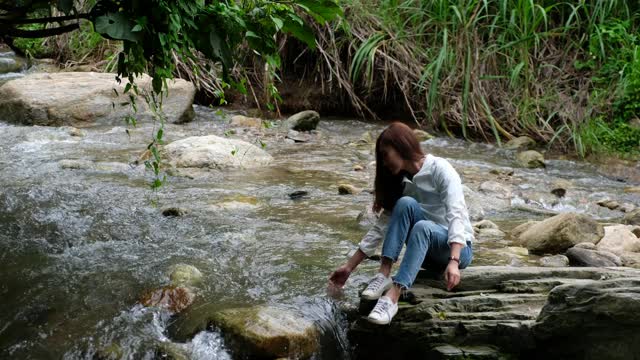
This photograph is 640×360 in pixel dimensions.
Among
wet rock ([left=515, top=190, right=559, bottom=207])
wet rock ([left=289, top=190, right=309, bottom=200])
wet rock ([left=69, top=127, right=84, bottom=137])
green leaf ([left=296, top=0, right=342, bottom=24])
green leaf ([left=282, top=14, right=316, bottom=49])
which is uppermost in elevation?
green leaf ([left=296, top=0, right=342, bottom=24])

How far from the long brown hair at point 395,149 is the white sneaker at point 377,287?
0.37 m

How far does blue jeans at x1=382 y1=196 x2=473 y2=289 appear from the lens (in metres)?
2.96

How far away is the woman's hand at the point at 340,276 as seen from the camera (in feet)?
10.7

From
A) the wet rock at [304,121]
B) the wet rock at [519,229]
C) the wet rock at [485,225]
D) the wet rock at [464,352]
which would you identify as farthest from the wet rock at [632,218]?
the wet rock at [304,121]

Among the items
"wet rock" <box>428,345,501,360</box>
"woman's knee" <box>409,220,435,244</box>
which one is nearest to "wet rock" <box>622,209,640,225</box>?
"woman's knee" <box>409,220,435,244</box>

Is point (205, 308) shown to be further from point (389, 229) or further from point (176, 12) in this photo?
point (176, 12)

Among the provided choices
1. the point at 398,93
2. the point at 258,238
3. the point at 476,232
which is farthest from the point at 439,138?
the point at 258,238

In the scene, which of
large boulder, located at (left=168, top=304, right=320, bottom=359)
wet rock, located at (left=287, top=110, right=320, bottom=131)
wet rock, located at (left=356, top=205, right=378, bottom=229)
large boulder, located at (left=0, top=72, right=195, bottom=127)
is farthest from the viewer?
wet rock, located at (left=287, top=110, right=320, bottom=131)

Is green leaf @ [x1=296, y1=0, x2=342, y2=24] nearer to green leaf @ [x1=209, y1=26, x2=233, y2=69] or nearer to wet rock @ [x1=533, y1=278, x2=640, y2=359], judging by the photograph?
green leaf @ [x1=209, y1=26, x2=233, y2=69]

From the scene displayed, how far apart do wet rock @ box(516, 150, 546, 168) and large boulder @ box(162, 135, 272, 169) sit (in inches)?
95.8

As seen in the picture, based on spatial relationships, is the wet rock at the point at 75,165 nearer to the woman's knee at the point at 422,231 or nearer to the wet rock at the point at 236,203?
the wet rock at the point at 236,203

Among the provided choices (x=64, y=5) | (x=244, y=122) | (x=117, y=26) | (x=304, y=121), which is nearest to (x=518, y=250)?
(x=117, y=26)

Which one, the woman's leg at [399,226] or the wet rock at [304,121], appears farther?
the wet rock at [304,121]

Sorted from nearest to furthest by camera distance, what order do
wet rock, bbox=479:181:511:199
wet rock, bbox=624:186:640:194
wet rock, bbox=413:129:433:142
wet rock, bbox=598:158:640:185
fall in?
wet rock, bbox=479:181:511:199 → wet rock, bbox=624:186:640:194 → wet rock, bbox=598:158:640:185 → wet rock, bbox=413:129:433:142
